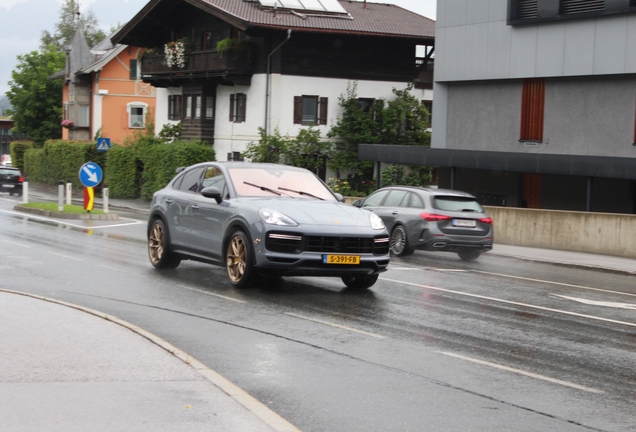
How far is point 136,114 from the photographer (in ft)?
249

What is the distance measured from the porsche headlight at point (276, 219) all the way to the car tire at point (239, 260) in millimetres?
396

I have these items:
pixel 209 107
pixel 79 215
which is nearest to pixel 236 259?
pixel 79 215

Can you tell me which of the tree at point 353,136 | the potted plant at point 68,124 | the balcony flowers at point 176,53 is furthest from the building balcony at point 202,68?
the potted plant at point 68,124

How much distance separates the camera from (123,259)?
1677cm

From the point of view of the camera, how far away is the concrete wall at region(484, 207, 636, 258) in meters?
22.2

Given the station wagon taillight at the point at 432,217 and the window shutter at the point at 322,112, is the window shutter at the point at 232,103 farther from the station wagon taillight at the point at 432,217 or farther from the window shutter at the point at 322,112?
the station wagon taillight at the point at 432,217

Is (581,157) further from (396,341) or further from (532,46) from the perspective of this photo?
(396,341)

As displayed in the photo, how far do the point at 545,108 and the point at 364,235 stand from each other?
20.0 metres

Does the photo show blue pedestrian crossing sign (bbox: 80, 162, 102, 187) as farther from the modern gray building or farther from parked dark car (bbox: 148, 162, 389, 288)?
parked dark car (bbox: 148, 162, 389, 288)

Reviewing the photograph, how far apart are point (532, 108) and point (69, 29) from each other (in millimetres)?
95369

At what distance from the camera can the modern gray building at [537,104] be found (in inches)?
1099

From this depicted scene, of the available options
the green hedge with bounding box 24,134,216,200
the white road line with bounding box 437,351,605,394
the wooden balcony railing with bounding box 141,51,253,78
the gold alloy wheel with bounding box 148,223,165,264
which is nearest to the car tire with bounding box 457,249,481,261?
the gold alloy wheel with bounding box 148,223,165,264

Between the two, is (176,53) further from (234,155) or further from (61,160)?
(61,160)

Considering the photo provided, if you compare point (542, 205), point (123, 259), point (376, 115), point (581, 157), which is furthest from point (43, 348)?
point (376, 115)
